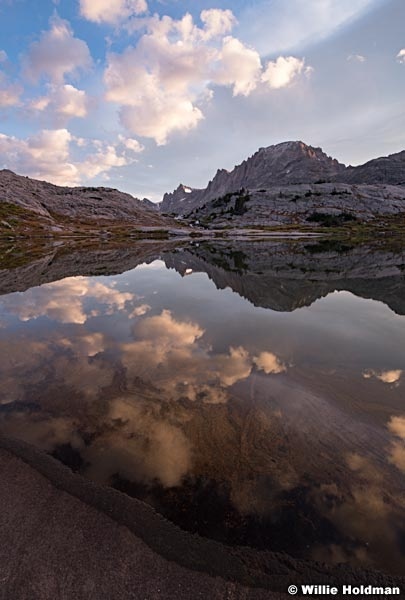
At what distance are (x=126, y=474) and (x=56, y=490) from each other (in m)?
1.91

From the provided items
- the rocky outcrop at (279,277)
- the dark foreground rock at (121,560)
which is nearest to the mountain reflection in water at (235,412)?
the dark foreground rock at (121,560)

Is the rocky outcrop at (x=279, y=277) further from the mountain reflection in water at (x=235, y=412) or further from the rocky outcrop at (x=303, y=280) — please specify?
the mountain reflection in water at (x=235, y=412)

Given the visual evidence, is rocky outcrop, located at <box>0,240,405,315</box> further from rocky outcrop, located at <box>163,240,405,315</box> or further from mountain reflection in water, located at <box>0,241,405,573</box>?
mountain reflection in water, located at <box>0,241,405,573</box>

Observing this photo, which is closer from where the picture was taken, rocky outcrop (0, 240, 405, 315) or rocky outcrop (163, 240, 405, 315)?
rocky outcrop (163, 240, 405, 315)

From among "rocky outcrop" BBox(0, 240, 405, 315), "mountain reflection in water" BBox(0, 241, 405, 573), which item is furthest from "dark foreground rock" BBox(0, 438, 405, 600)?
"rocky outcrop" BBox(0, 240, 405, 315)

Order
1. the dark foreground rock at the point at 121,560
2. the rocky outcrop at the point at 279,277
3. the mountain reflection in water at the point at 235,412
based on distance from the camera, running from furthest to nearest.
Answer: the rocky outcrop at the point at 279,277 < the mountain reflection in water at the point at 235,412 < the dark foreground rock at the point at 121,560

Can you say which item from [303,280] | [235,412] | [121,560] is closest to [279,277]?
[303,280]

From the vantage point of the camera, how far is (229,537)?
7.23 meters

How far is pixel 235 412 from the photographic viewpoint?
482 inches

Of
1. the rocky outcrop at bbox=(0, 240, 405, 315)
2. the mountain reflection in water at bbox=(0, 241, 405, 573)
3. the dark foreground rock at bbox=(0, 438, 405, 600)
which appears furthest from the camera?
the rocky outcrop at bbox=(0, 240, 405, 315)

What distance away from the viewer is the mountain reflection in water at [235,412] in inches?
310

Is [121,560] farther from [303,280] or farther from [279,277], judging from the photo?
[279,277]

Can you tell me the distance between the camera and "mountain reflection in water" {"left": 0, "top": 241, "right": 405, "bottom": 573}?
788 centimetres

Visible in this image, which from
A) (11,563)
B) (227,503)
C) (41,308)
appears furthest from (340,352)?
(41,308)
